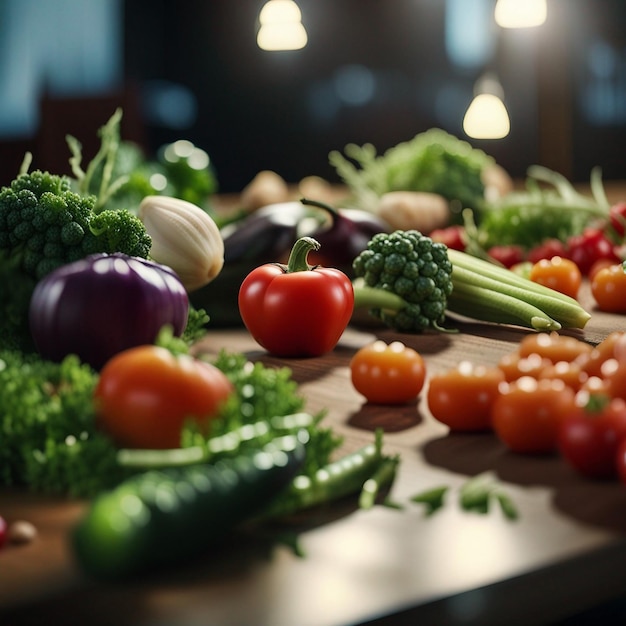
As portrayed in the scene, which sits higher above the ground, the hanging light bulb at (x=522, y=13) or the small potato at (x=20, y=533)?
the hanging light bulb at (x=522, y=13)

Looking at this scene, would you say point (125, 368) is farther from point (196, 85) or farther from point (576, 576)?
point (196, 85)

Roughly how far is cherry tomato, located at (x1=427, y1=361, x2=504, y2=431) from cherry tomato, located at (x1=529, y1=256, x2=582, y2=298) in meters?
0.89

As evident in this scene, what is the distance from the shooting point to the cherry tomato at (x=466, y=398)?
1.26 meters

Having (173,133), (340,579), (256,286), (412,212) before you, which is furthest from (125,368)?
(173,133)

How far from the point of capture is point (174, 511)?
0.84 metres

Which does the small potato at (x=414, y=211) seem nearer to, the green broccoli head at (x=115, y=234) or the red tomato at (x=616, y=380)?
the green broccoli head at (x=115, y=234)

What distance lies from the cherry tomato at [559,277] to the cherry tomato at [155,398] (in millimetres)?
1194

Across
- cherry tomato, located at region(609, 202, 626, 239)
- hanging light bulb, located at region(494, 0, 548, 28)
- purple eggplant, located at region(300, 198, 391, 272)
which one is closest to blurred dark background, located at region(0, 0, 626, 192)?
hanging light bulb, located at region(494, 0, 548, 28)

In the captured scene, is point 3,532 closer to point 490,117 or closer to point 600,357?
point 600,357

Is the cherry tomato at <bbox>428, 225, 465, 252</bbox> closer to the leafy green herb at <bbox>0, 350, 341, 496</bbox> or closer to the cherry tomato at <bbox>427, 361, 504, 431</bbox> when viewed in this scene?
the cherry tomato at <bbox>427, 361, 504, 431</bbox>

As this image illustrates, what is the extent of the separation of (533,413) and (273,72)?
22.9 ft

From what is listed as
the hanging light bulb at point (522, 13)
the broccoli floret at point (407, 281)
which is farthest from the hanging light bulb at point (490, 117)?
the broccoli floret at point (407, 281)

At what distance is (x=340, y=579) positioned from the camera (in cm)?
90

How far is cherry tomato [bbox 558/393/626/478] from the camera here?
3.56 feet
